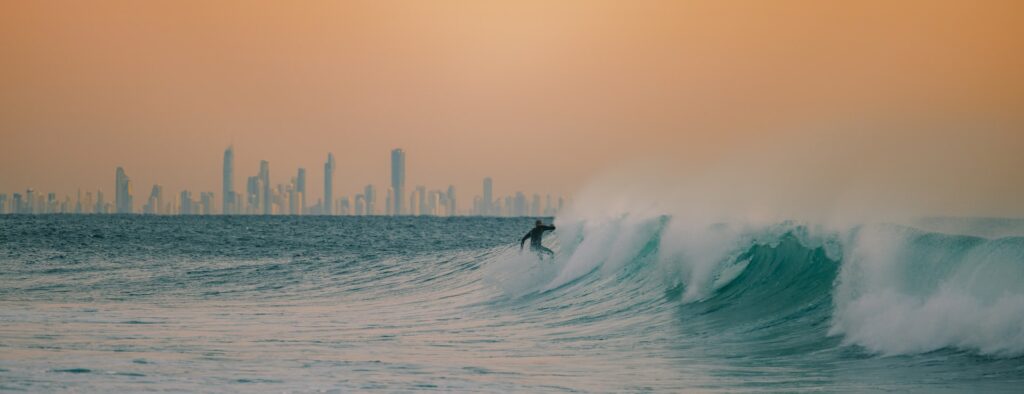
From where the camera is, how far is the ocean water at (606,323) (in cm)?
1025

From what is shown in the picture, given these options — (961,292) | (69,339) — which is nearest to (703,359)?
(961,292)

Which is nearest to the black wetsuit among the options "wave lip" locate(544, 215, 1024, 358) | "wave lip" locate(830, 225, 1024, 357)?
"wave lip" locate(544, 215, 1024, 358)

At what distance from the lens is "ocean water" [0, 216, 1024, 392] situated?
33.6 ft

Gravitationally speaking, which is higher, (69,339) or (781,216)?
(781,216)

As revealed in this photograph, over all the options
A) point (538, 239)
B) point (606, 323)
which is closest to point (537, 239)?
point (538, 239)

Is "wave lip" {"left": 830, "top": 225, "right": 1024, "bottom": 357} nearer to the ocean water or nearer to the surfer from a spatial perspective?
the ocean water

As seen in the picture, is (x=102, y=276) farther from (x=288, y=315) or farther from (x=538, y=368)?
(x=538, y=368)

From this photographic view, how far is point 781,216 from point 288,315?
8.31m

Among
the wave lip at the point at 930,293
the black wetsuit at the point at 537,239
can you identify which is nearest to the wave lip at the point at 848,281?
the wave lip at the point at 930,293

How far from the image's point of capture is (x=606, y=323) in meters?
16.1

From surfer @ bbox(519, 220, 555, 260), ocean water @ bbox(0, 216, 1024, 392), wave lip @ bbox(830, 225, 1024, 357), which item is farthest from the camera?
surfer @ bbox(519, 220, 555, 260)

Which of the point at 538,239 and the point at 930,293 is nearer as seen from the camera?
the point at 930,293

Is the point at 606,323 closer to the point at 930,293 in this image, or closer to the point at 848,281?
the point at 848,281

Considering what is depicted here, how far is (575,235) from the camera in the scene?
2591 centimetres
